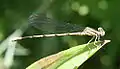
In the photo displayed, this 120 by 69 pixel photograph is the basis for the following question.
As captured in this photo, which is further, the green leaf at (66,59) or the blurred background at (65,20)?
the blurred background at (65,20)

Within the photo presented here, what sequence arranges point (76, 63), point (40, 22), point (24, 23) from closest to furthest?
point (76, 63) < point (40, 22) < point (24, 23)

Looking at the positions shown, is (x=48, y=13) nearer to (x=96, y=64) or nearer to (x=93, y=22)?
(x=93, y=22)

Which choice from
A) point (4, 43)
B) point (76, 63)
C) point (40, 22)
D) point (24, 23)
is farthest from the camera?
point (24, 23)

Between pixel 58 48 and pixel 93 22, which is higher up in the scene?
pixel 93 22

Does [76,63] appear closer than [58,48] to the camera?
Yes

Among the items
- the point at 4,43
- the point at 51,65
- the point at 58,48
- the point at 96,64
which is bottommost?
the point at 96,64

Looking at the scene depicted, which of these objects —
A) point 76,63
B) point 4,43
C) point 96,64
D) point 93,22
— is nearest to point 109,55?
point 96,64

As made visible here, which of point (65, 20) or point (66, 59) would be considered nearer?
point (66, 59)

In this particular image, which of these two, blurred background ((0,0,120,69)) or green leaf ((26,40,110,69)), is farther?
blurred background ((0,0,120,69))
